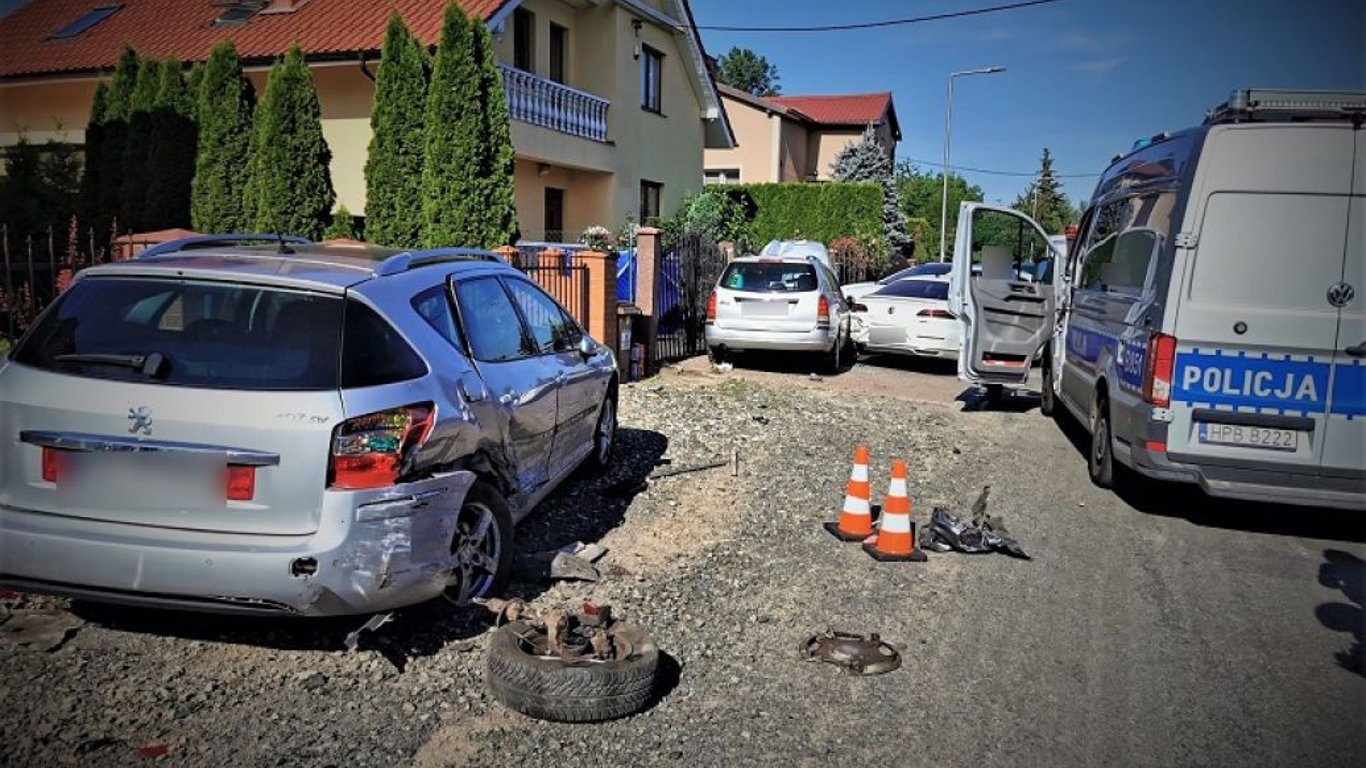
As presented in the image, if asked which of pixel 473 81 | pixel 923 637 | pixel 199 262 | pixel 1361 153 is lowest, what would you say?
pixel 923 637

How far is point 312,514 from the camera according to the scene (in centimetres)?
391

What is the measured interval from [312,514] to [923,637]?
286 cm

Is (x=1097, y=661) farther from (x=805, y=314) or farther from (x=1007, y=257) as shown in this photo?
(x=805, y=314)

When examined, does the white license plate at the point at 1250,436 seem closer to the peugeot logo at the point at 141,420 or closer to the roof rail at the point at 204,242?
the roof rail at the point at 204,242

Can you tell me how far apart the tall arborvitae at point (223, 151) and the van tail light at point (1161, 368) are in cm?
1267

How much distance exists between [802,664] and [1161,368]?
3679 mm

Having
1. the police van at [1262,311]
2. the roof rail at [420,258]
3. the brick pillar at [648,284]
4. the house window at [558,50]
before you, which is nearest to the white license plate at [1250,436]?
the police van at [1262,311]

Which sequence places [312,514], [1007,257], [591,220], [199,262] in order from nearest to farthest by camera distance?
[312,514] → [199,262] → [1007,257] → [591,220]

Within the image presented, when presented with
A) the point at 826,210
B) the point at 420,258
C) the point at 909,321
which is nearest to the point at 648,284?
the point at 909,321

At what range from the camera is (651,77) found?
25.1m

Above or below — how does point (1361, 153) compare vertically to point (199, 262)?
above

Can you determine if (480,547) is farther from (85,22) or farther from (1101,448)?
(85,22)

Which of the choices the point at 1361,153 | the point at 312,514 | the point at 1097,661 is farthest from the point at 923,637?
the point at 1361,153

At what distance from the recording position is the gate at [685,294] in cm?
1556
